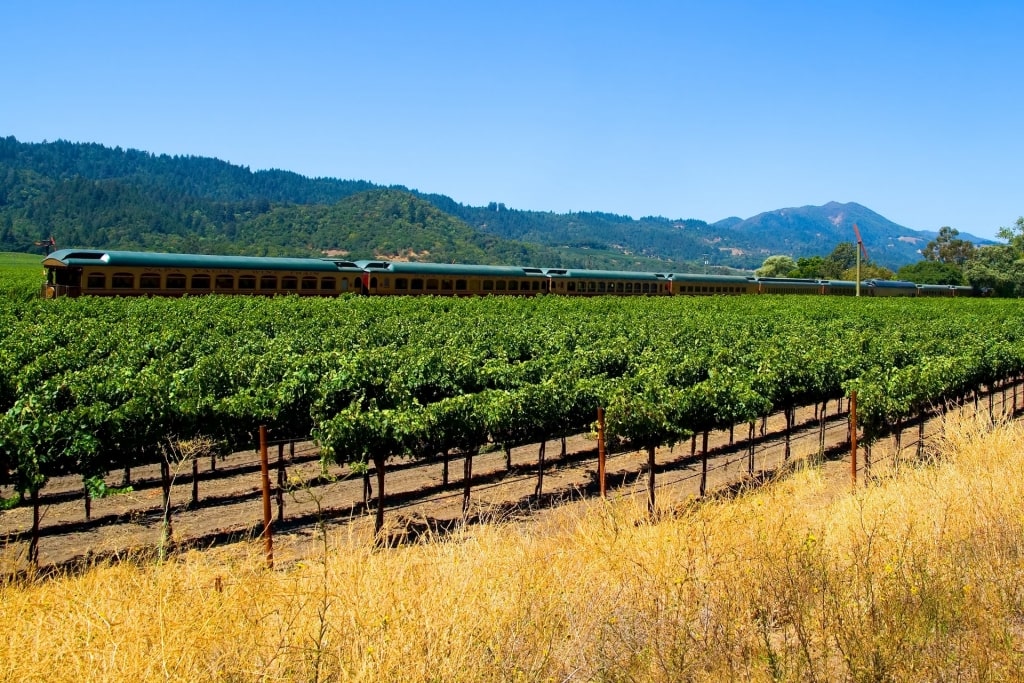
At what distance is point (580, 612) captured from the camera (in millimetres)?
5832

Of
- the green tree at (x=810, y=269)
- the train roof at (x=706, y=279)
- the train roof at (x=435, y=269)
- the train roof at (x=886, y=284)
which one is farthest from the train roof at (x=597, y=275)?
the green tree at (x=810, y=269)

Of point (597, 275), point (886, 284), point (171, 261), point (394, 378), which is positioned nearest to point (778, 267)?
point (886, 284)

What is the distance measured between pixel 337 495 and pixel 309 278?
27.4 metres

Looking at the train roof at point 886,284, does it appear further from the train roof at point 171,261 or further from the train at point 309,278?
the train roof at point 171,261

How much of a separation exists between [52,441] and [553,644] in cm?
946

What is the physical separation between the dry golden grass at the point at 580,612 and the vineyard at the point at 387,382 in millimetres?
5231

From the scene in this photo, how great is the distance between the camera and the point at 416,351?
21.1 meters

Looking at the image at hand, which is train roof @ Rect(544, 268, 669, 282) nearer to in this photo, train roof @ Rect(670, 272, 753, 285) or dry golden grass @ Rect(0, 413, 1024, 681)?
train roof @ Rect(670, 272, 753, 285)

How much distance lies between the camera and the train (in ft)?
113

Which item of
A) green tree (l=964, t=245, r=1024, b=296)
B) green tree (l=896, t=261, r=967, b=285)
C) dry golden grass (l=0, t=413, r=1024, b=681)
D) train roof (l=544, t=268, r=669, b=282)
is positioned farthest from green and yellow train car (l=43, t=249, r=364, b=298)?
green tree (l=896, t=261, r=967, b=285)

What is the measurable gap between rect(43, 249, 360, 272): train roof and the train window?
0.52m

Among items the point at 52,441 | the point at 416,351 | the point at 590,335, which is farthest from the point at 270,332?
the point at 52,441

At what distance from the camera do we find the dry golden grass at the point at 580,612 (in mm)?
4922

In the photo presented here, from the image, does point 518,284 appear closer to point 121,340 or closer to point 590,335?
point 590,335
